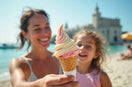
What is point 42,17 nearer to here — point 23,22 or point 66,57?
point 23,22

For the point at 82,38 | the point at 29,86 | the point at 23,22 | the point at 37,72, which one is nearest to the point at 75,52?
the point at 29,86

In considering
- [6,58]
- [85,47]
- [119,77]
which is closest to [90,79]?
[85,47]

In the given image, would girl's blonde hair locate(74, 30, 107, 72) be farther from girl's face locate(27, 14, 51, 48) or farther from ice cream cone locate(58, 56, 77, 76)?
ice cream cone locate(58, 56, 77, 76)

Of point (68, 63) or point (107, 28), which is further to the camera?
point (107, 28)

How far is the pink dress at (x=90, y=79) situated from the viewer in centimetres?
171

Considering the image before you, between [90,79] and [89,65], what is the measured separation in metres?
0.33

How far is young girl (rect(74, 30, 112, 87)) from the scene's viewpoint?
1707mm

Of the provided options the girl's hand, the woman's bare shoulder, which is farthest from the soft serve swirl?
the woman's bare shoulder

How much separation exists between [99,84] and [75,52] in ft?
3.28

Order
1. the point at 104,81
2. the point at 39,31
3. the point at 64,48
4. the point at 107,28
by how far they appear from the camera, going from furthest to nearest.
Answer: the point at 107,28 → the point at 104,81 → the point at 39,31 → the point at 64,48

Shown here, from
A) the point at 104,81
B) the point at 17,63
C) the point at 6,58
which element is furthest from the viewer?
the point at 6,58

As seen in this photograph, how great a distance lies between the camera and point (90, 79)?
1.78 m

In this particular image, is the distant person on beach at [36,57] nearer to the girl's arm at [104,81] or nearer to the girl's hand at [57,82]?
the girl's hand at [57,82]

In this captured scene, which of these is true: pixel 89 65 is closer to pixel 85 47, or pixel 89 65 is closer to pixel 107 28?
pixel 85 47
